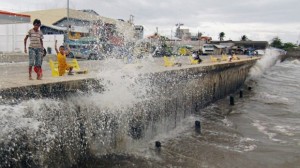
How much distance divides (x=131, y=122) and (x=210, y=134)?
3.36 metres

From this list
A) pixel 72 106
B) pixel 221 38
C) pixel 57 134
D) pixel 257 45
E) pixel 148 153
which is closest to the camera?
pixel 57 134

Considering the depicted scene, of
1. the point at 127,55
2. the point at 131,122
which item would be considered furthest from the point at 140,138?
the point at 127,55

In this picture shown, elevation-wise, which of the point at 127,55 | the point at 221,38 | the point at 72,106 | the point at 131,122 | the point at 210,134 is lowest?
the point at 210,134

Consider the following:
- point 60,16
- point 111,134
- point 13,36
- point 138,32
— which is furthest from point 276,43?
point 111,134

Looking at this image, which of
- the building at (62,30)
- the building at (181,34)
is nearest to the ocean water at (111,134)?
the building at (62,30)

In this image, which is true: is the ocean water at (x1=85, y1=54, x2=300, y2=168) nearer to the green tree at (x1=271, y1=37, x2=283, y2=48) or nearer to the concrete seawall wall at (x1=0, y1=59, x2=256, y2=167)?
the concrete seawall wall at (x1=0, y1=59, x2=256, y2=167)

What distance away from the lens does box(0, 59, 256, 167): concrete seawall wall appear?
6.64m

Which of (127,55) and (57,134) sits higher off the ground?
(127,55)

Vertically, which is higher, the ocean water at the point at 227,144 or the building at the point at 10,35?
the building at the point at 10,35

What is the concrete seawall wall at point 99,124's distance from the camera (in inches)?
262

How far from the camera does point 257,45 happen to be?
90938mm

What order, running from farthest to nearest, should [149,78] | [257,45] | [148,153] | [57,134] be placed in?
[257,45] < [149,78] < [148,153] < [57,134]

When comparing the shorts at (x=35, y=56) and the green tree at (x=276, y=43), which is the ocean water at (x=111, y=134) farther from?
the green tree at (x=276, y=43)

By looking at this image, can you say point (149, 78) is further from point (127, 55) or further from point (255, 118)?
point (255, 118)
